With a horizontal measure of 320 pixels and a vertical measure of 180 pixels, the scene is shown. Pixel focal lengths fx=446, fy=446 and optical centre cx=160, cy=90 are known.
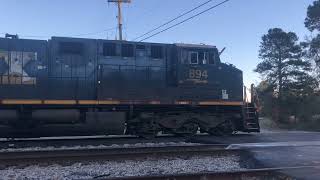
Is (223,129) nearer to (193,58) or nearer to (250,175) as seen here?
(193,58)

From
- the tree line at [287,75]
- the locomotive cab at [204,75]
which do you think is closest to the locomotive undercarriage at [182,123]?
the locomotive cab at [204,75]

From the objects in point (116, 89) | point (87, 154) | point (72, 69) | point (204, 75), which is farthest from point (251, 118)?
point (87, 154)

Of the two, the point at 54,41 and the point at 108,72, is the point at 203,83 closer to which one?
the point at 108,72

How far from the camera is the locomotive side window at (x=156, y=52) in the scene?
16.4 meters

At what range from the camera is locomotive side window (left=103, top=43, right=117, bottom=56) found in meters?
15.6

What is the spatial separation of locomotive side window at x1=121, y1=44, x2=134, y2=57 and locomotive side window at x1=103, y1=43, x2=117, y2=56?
287mm

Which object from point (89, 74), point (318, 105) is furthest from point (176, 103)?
point (318, 105)

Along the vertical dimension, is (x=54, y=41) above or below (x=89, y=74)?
above

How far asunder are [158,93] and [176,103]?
0.77m

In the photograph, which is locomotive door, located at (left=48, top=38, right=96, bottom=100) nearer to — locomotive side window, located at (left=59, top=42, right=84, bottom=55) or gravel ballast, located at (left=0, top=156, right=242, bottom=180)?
locomotive side window, located at (left=59, top=42, right=84, bottom=55)

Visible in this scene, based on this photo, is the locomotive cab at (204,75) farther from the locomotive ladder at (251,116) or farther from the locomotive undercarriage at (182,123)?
the locomotive undercarriage at (182,123)

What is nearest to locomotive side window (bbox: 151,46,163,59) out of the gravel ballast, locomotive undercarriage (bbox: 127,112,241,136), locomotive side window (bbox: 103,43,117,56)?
locomotive side window (bbox: 103,43,117,56)

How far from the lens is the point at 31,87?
14.5 meters

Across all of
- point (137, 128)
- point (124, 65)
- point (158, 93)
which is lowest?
point (137, 128)
